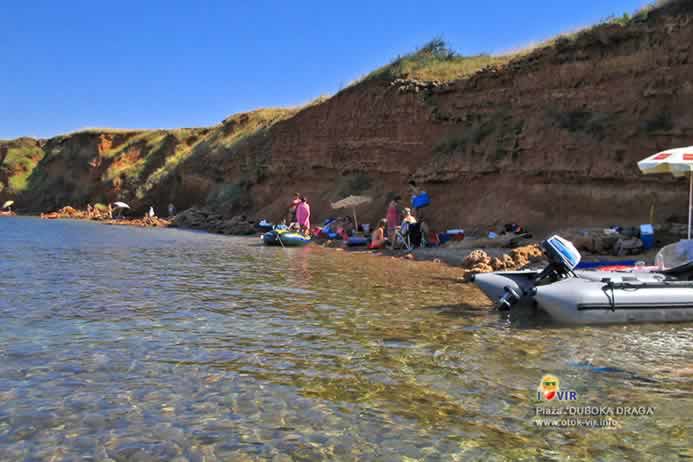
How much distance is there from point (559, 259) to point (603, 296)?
86 centimetres

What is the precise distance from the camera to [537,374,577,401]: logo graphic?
4.85 meters

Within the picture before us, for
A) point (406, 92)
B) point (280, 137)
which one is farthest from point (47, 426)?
point (280, 137)

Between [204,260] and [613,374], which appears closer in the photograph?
[613,374]

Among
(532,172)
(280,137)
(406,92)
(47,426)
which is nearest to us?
(47,426)

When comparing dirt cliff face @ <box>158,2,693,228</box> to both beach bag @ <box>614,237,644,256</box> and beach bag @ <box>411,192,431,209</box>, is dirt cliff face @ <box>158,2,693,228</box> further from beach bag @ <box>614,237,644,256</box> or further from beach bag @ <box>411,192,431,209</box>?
beach bag @ <box>614,237,644,256</box>

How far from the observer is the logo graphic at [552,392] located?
15.9 ft

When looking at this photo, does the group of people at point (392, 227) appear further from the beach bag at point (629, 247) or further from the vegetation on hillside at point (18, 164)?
the vegetation on hillside at point (18, 164)

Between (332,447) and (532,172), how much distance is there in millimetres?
15788

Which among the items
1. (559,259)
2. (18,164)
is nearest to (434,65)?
(559,259)

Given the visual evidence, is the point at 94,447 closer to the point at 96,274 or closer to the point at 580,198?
the point at 96,274

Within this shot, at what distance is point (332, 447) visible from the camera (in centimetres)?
391

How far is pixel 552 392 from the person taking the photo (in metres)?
4.96

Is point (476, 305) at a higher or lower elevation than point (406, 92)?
lower

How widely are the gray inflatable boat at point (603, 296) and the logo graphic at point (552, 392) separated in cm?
220
